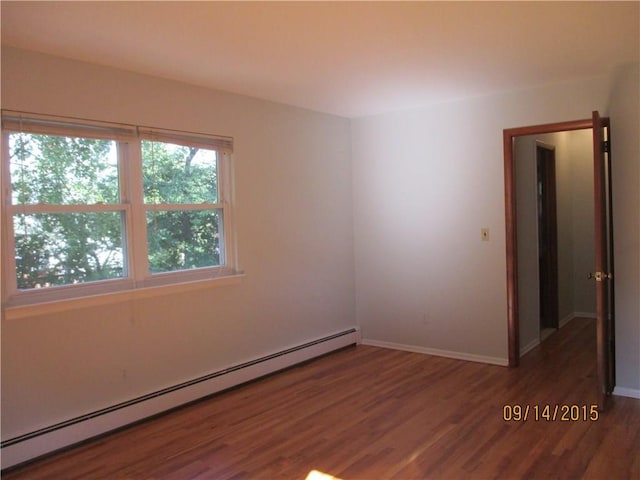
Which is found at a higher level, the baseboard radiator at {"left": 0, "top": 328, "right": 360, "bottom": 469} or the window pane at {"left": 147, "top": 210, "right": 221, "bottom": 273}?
the window pane at {"left": 147, "top": 210, "right": 221, "bottom": 273}

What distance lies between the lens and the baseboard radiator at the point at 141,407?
2.88 m

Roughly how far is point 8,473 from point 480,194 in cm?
400

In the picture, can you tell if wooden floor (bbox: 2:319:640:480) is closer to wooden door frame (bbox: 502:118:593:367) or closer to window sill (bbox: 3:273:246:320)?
wooden door frame (bbox: 502:118:593:367)

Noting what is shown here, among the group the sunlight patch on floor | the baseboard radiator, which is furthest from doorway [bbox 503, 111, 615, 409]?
the sunlight patch on floor

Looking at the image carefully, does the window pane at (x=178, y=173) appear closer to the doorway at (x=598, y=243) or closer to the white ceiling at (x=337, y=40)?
the white ceiling at (x=337, y=40)

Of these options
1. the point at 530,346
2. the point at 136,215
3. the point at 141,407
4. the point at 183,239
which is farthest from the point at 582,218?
the point at 141,407

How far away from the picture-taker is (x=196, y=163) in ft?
12.8

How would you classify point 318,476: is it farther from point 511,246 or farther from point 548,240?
point 548,240

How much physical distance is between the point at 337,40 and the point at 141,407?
2690mm

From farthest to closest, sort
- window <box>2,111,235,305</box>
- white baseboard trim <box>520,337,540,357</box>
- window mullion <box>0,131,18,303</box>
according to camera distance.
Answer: white baseboard trim <box>520,337,540,357</box>, window <box>2,111,235,305</box>, window mullion <box>0,131,18,303</box>

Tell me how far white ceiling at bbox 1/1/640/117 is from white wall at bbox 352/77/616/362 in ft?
1.21

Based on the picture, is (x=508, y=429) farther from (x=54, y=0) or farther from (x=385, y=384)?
(x=54, y=0)

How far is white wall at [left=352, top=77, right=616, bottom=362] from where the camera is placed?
14.5 ft

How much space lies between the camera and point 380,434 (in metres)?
3.18
